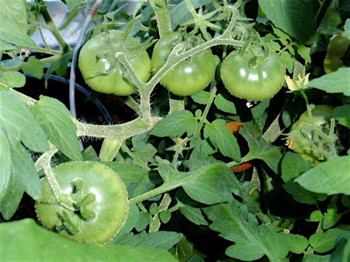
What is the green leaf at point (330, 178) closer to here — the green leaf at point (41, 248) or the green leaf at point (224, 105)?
the green leaf at point (41, 248)

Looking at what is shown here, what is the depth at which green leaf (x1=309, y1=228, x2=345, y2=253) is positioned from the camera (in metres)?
0.61

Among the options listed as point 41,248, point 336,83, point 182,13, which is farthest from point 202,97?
point 41,248

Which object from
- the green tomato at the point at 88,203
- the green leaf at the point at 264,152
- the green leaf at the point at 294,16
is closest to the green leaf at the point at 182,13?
the green leaf at the point at 294,16

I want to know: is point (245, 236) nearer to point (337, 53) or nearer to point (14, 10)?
point (337, 53)

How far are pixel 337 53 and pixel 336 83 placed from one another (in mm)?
402

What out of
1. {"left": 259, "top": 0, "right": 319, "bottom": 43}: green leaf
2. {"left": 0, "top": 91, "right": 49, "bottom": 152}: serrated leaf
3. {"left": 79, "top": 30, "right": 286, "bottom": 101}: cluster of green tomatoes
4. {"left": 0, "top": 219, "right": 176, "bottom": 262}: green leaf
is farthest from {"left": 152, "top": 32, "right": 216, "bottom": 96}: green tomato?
{"left": 0, "top": 219, "right": 176, "bottom": 262}: green leaf

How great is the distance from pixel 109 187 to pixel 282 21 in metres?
0.38

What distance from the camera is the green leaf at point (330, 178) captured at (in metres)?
0.39

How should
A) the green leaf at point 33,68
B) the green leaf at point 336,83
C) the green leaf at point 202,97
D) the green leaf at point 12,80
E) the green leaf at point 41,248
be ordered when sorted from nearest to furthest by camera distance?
the green leaf at point 41,248, the green leaf at point 336,83, the green leaf at point 12,80, the green leaf at point 202,97, the green leaf at point 33,68

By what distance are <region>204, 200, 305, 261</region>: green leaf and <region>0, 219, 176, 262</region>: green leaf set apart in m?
0.25

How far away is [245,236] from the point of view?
612mm

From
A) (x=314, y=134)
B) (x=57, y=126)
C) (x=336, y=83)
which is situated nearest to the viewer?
(x=336, y=83)

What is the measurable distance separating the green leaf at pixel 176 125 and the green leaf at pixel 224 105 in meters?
0.05

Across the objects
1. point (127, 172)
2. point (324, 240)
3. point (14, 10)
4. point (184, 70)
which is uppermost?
point (14, 10)
